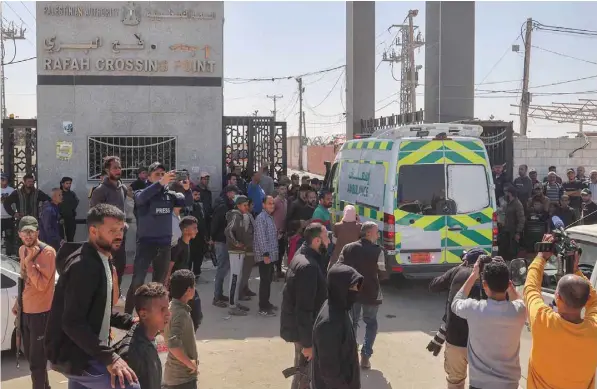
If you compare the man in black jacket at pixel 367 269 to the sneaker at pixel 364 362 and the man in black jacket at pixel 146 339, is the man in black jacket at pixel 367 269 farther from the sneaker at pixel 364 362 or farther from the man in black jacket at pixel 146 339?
the man in black jacket at pixel 146 339

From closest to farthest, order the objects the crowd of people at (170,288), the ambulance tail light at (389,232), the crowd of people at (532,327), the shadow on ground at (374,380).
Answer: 1. the crowd of people at (170,288)
2. the crowd of people at (532,327)
3. the shadow on ground at (374,380)
4. the ambulance tail light at (389,232)

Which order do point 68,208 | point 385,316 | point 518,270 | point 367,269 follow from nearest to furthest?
point 518,270 → point 367,269 → point 385,316 → point 68,208

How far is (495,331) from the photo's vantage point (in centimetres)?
369

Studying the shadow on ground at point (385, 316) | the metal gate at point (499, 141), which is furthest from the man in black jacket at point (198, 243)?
the metal gate at point (499, 141)

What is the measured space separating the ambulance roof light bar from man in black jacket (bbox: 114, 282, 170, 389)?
6335mm

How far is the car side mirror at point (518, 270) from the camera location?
14.4ft

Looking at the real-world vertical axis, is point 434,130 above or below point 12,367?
above

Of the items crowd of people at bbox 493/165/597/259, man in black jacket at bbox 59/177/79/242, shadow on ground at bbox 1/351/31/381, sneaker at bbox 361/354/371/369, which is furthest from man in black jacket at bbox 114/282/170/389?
crowd of people at bbox 493/165/597/259

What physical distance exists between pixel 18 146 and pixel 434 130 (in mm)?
8560

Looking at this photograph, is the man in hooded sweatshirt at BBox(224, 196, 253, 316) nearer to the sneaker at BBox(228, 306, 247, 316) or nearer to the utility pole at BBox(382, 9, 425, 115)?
the sneaker at BBox(228, 306, 247, 316)

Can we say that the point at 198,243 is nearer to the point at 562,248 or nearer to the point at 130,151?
the point at 130,151

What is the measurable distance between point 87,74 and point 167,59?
1588 millimetres

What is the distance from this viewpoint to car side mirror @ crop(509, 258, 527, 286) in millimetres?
4387

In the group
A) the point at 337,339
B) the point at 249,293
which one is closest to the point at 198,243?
the point at 249,293
